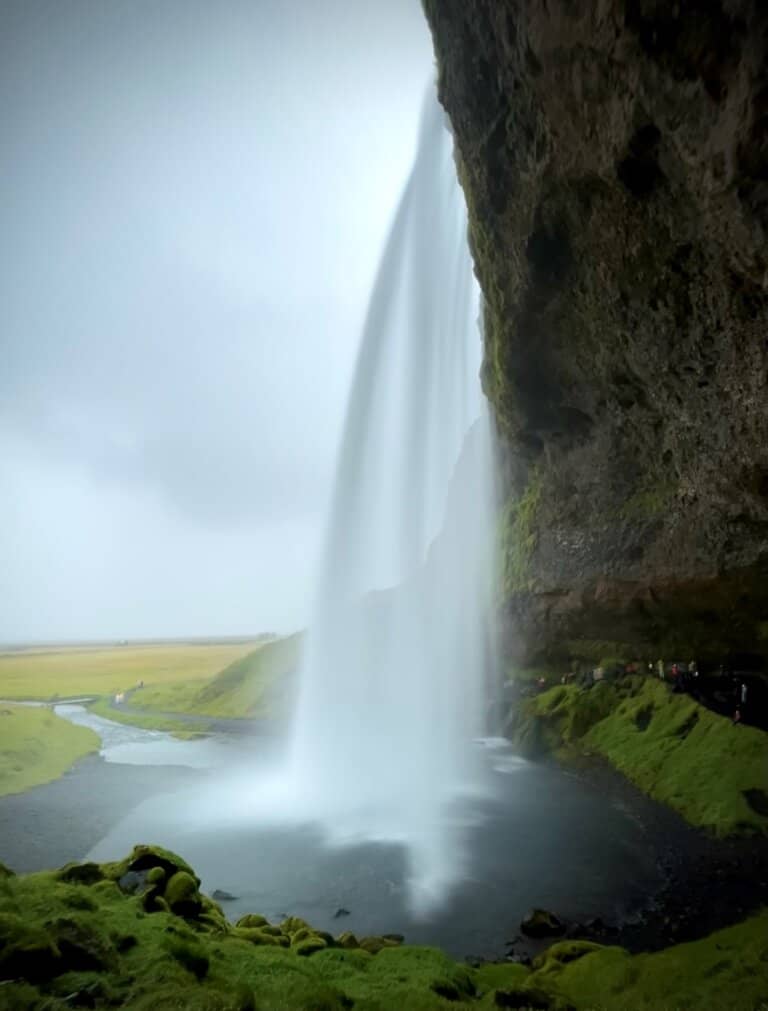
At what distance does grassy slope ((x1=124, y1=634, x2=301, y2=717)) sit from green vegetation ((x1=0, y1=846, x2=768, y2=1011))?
51.8 metres

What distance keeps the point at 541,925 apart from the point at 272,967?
6833 mm

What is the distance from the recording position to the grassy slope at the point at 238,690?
64750 millimetres

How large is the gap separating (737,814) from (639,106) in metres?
22.1

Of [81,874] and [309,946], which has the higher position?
[81,874]

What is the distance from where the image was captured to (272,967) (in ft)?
34.1

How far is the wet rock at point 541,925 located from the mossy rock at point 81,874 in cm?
1048

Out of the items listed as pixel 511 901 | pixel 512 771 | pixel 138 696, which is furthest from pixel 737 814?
pixel 138 696

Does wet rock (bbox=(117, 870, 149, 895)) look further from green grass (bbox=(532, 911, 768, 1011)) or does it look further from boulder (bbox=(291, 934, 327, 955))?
green grass (bbox=(532, 911, 768, 1011))

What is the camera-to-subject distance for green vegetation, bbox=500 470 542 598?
1374 inches

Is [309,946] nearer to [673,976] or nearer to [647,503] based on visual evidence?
[673,976]

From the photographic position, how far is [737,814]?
64.3 feet

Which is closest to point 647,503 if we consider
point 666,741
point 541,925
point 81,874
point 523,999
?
point 666,741

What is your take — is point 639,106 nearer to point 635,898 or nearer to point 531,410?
point 531,410

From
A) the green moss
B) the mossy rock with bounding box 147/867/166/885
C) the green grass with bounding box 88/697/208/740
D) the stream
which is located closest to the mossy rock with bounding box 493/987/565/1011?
the stream
